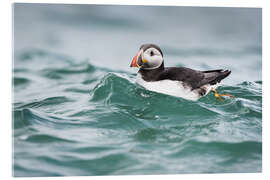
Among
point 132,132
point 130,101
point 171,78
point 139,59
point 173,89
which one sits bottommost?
point 132,132

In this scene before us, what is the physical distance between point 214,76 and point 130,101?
4.56ft

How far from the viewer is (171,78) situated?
6.25m

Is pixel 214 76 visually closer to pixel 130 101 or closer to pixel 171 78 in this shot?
pixel 171 78

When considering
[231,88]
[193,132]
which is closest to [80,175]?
[193,132]

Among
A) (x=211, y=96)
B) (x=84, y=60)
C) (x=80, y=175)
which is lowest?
(x=80, y=175)

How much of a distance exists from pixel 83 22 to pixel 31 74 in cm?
202

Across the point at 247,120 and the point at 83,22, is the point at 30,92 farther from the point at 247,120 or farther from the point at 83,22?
the point at 247,120

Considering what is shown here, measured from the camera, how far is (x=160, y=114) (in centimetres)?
588

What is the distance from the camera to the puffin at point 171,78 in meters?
6.20

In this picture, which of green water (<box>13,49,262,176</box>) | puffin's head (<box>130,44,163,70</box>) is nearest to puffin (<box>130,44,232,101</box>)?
puffin's head (<box>130,44,163,70</box>)

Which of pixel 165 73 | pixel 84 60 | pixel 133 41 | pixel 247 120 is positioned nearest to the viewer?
pixel 247 120

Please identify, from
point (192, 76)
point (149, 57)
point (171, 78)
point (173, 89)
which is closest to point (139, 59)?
point (149, 57)

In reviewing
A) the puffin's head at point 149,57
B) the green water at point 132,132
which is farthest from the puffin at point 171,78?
the green water at point 132,132

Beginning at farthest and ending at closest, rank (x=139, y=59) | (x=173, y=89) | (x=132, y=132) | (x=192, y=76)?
1. (x=192, y=76)
2. (x=139, y=59)
3. (x=173, y=89)
4. (x=132, y=132)
